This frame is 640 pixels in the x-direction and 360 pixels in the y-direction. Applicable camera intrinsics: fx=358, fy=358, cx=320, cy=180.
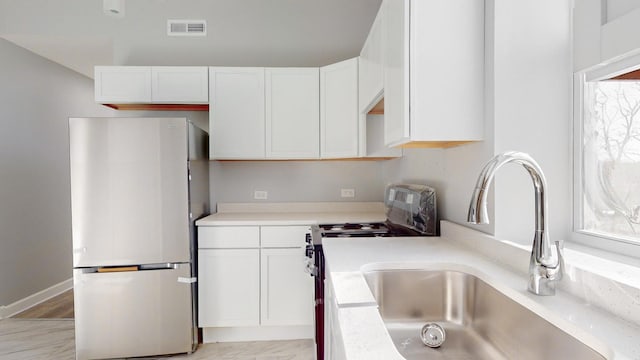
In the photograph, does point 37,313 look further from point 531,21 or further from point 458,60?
point 531,21

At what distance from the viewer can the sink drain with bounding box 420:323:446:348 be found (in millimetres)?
1054

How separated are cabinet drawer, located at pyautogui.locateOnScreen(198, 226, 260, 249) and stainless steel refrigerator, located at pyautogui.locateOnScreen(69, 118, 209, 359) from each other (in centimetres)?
18

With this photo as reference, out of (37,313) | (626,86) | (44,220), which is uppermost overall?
(626,86)

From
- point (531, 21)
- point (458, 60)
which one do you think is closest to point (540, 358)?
point (458, 60)

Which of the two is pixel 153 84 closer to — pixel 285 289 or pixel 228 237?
pixel 228 237

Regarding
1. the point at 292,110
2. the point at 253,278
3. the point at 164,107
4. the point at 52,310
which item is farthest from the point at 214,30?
the point at 52,310

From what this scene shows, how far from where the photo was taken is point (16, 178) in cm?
323

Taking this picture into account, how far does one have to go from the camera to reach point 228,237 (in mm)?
2562

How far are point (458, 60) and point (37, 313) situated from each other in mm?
3856

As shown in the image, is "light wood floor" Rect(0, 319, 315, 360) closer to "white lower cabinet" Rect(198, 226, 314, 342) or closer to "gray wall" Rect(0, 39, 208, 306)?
"white lower cabinet" Rect(198, 226, 314, 342)

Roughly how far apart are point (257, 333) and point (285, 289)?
1.42 feet

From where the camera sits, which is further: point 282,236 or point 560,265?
point 282,236

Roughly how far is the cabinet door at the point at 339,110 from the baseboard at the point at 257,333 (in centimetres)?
136

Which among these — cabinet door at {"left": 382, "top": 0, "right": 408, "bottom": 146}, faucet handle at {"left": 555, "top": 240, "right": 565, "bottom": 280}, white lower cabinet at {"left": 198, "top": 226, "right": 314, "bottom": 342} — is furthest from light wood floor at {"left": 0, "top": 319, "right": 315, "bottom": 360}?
faucet handle at {"left": 555, "top": 240, "right": 565, "bottom": 280}
